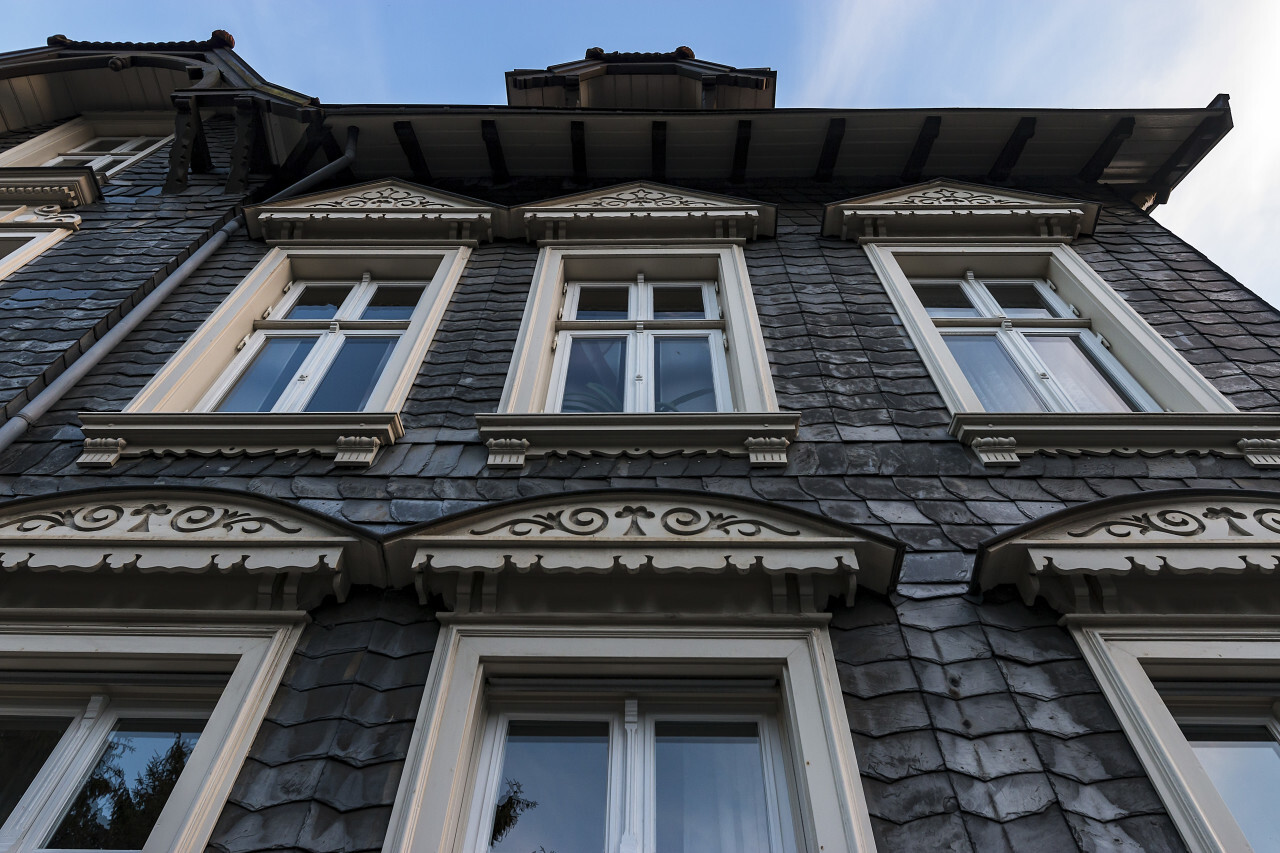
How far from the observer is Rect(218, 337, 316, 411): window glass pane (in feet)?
17.9

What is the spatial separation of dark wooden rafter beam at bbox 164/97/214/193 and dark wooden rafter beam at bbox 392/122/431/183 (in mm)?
1930

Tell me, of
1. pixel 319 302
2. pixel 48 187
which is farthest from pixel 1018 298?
pixel 48 187

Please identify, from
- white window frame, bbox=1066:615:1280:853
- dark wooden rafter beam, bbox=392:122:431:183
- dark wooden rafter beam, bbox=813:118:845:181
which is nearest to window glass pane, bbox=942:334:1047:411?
white window frame, bbox=1066:615:1280:853

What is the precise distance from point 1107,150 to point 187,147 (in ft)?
29.2

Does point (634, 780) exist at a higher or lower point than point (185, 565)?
lower

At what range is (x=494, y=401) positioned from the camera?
199 inches

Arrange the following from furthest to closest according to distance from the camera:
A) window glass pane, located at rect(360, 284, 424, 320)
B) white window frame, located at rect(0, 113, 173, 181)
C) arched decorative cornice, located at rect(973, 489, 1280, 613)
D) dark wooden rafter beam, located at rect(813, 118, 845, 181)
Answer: white window frame, located at rect(0, 113, 173, 181)
dark wooden rafter beam, located at rect(813, 118, 845, 181)
window glass pane, located at rect(360, 284, 424, 320)
arched decorative cornice, located at rect(973, 489, 1280, 613)

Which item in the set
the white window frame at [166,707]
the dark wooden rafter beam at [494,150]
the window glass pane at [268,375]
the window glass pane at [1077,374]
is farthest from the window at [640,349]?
the white window frame at [166,707]

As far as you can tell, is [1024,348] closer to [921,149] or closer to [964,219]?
[964,219]

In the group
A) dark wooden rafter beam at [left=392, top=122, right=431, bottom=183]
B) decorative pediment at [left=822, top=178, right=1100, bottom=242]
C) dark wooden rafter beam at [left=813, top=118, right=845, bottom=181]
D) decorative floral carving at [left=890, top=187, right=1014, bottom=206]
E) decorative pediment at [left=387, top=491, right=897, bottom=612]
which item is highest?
dark wooden rafter beam at [left=392, top=122, right=431, bottom=183]

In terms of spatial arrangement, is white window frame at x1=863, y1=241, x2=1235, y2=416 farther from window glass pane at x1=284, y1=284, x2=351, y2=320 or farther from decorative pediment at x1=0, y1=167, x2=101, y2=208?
decorative pediment at x1=0, y1=167, x2=101, y2=208

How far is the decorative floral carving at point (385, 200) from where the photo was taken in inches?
288

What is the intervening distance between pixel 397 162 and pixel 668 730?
707 cm

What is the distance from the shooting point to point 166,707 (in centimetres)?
338
